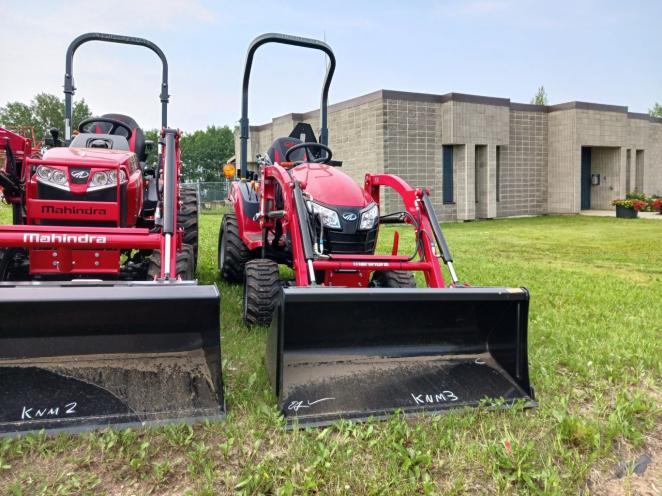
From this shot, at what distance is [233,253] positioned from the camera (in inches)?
227

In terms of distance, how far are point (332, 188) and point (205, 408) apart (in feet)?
7.16

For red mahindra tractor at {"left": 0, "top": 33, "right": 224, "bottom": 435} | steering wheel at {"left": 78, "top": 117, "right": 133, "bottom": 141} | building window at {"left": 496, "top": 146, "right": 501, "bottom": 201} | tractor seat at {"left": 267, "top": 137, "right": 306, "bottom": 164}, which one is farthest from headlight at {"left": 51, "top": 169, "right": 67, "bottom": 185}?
building window at {"left": 496, "top": 146, "right": 501, "bottom": 201}

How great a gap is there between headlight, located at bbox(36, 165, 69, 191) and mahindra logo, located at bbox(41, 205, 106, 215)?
0.53 ft

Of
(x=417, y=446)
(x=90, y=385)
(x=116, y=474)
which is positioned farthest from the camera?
(x=90, y=385)

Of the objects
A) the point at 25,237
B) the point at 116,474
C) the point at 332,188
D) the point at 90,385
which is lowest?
the point at 116,474

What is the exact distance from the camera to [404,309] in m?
3.22

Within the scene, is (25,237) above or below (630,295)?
above

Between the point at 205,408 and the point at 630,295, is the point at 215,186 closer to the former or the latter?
the point at 630,295

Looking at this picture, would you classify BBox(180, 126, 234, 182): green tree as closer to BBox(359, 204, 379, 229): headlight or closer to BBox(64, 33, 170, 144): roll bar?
BBox(64, 33, 170, 144): roll bar

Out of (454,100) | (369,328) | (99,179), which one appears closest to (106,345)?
(369,328)

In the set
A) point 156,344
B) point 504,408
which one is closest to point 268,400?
point 156,344

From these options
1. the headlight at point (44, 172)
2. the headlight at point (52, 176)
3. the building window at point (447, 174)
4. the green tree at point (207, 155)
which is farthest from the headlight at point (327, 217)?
the green tree at point (207, 155)

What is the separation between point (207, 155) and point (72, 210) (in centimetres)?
7999

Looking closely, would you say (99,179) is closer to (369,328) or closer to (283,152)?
(283,152)
